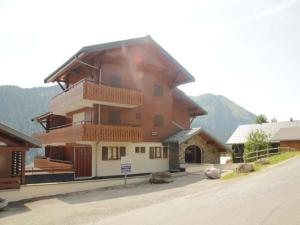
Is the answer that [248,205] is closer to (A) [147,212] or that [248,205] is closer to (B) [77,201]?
(A) [147,212]

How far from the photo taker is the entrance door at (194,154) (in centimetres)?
3456

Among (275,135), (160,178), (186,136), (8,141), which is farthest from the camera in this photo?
(275,135)

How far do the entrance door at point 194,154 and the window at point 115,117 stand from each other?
1017 cm

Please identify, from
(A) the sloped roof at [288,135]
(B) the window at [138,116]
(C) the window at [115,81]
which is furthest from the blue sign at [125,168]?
(A) the sloped roof at [288,135]

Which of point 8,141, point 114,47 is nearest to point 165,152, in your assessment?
point 114,47

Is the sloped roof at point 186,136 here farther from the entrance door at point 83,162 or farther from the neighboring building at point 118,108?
the entrance door at point 83,162

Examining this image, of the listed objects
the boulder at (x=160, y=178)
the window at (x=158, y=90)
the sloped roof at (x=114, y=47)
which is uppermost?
the sloped roof at (x=114, y=47)

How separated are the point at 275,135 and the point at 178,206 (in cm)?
4785

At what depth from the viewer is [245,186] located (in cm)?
1909

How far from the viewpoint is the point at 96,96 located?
25781mm

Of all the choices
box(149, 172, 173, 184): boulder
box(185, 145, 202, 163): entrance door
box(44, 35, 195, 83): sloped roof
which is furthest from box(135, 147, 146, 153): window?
box(44, 35, 195, 83): sloped roof

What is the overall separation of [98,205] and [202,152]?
18155mm

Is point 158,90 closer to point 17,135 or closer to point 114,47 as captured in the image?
point 114,47

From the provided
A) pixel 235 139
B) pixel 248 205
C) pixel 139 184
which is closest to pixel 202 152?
pixel 139 184
